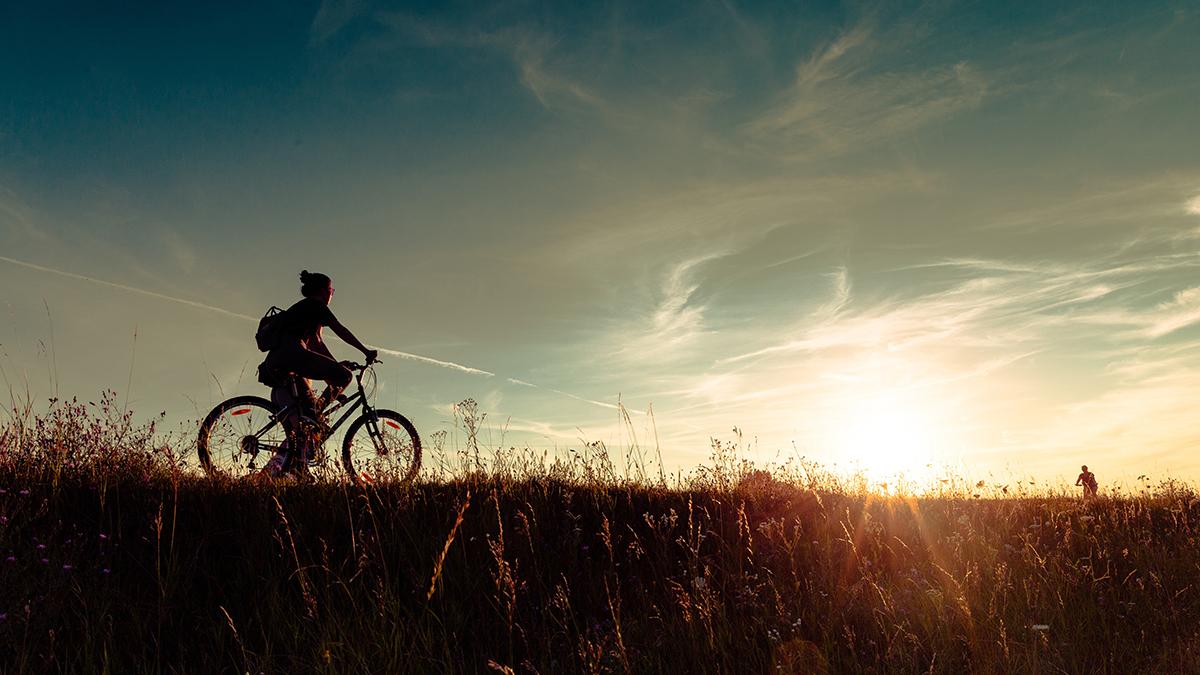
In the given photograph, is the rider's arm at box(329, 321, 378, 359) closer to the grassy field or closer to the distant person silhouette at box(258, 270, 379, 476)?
the distant person silhouette at box(258, 270, 379, 476)

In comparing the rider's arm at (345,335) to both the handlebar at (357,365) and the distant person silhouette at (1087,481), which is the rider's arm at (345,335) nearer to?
the handlebar at (357,365)

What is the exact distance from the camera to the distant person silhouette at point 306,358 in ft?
30.4

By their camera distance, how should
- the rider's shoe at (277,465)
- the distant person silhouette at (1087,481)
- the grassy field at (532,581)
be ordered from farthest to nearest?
the distant person silhouette at (1087,481) → the rider's shoe at (277,465) → the grassy field at (532,581)

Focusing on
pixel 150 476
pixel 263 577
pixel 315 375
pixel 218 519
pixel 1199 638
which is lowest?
pixel 1199 638

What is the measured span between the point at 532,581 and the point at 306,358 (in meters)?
5.01

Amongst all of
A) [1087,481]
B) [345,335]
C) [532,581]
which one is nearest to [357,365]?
[345,335]

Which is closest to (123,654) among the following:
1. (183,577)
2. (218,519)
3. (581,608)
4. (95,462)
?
(183,577)

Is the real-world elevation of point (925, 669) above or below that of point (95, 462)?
below

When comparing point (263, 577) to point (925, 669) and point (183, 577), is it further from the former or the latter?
point (925, 669)

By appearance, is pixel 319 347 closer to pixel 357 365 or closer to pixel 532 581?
pixel 357 365

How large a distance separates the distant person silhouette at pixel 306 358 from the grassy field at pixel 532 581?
1.50 m

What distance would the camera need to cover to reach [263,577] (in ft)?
18.1

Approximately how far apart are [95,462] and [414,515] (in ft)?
11.4

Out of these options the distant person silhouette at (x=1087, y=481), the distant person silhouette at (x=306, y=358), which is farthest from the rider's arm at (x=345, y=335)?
the distant person silhouette at (x=1087, y=481)
